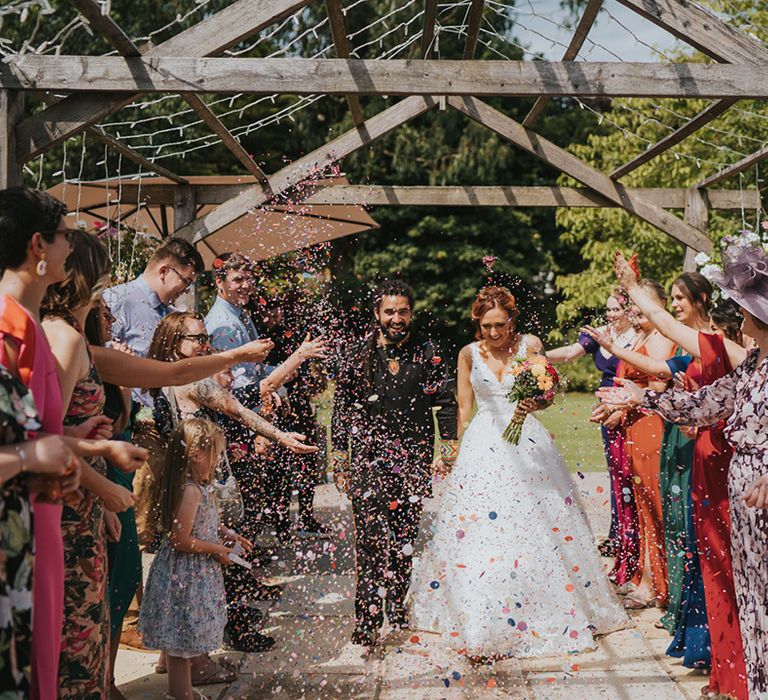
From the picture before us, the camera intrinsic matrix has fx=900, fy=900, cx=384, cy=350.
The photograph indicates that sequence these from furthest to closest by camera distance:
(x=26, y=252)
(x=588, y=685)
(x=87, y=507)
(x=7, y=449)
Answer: (x=588, y=685), (x=87, y=507), (x=26, y=252), (x=7, y=449)

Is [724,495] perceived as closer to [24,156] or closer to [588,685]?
[588,685]

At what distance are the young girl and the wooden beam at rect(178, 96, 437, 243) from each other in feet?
13.9

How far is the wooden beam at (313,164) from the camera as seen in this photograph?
7680 mm

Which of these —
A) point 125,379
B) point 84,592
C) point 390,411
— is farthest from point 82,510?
point 390,411

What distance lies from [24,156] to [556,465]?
308cm

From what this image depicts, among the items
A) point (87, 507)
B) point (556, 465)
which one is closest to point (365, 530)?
point (556, 465)

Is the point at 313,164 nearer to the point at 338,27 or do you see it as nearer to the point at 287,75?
the point at 338,27

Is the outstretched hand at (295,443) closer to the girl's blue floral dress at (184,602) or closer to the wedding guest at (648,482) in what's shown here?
the girl's blue floral dress at (184,602)

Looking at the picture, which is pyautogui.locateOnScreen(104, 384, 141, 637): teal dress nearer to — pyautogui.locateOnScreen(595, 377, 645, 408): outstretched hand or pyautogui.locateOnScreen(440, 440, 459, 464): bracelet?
pyautogui.locateOnScreen(440, 440, 459, 464): bracelet

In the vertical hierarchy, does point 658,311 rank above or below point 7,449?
above

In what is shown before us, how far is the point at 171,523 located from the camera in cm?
369

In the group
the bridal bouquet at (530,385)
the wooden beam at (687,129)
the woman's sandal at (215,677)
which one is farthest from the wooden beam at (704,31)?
the woman's sandal at (215,677)

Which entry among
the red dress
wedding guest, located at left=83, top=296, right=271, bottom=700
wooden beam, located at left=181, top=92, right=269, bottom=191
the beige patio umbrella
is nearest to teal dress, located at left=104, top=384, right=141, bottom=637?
wedding guest, located at left=83, top=296, right=271, bottom=700

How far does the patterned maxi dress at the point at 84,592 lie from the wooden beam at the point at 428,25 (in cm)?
327
